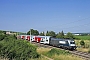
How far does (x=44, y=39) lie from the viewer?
61.1 m

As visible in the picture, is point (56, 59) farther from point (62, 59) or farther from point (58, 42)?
point (58, 42)

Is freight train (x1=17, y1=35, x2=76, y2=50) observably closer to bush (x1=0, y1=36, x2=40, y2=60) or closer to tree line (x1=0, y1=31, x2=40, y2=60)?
tree line (x1=0, y1=31, x2=40, y2=60)

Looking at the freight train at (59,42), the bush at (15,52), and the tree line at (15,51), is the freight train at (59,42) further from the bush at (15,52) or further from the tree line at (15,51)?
the bush at (15,52)

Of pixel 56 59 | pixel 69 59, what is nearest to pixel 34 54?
pixel 56 59

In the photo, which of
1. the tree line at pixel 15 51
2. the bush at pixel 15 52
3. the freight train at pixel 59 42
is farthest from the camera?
the freight train at pixel 59 42

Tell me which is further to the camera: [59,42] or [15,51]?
[59,42]

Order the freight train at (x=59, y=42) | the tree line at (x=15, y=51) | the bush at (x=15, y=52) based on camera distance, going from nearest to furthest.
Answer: the tree line at (x=15, y=51)
the bush at (x=15, y=52)
the freight train at (x=59, y=42)

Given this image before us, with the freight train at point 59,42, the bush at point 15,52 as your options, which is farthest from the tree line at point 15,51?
the freight train at point 59,42

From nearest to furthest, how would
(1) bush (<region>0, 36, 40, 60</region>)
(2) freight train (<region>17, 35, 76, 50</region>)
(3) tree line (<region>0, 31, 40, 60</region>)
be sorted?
(3) tree line (<region>0, 31, 40, 60</region>) → (1) bush (<region>0, 36, 40, 60</region>) → (2) freight train (<region>17, 35, 76, 50</region>)

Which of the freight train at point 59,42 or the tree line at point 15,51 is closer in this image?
the tree line at point 15,51

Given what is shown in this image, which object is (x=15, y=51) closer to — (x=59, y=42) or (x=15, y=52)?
(x=15, y=52)

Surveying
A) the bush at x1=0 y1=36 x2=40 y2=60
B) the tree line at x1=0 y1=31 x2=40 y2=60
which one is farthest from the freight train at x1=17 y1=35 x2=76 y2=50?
the bush at x1=0 y1=36 x2=40 y2=60

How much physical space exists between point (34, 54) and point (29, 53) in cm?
60

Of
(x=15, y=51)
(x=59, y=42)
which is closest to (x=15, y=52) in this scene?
(x=15, y=51)
